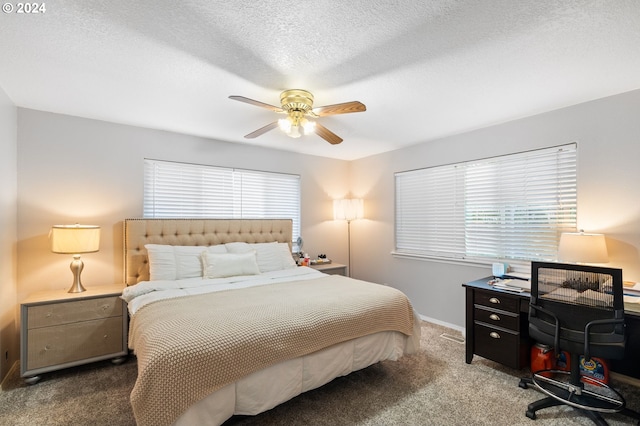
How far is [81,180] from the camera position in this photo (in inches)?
123

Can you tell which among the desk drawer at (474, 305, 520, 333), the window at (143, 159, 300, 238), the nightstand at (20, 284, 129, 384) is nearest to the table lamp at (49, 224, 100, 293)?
the nightstand at (20, 284, 129, 384)

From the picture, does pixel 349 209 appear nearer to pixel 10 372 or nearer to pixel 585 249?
pixel 585 249

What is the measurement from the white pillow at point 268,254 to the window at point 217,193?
2.03 ft

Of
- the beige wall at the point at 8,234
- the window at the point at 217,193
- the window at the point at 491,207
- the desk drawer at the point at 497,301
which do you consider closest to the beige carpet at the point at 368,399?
the beige wall at the point at 8,234

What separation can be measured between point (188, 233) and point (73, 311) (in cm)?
129

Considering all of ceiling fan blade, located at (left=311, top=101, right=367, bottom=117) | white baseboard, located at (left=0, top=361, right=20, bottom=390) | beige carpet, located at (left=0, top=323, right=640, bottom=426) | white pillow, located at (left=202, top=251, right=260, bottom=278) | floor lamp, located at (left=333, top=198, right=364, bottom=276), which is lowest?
beige carpet, located at (left=0, top=323, right=640, bottom=426)

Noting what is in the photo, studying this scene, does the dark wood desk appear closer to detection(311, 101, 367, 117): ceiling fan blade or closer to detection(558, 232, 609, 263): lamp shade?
detection(558, 232, 609, 263): lamp shade

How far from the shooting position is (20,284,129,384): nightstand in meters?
2.49

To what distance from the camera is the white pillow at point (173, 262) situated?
305 cm

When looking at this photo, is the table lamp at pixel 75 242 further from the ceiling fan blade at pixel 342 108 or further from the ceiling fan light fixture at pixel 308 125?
the ceiling fan blade at pixel 342 108

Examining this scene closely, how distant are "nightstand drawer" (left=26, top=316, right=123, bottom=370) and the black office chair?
3.47 metres

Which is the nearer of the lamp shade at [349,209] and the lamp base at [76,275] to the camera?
the lamp base at [76,275]

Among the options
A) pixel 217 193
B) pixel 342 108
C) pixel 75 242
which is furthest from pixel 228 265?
pixel 342 108

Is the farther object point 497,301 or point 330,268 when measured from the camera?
point 330,268
